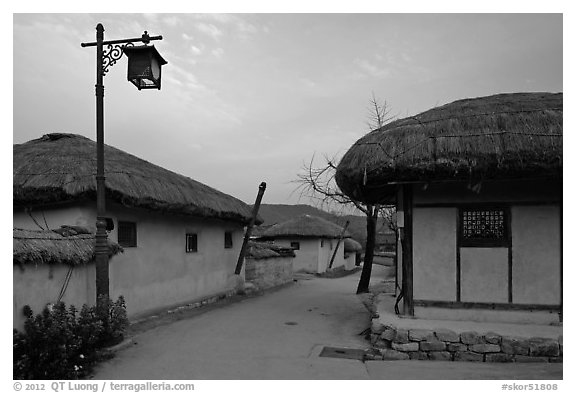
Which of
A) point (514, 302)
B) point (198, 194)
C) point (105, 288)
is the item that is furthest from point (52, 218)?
point (514, 302)

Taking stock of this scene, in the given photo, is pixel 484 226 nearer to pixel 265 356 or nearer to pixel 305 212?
pixel 265 356

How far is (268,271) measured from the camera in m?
18.1

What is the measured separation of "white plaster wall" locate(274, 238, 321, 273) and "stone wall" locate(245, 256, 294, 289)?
6.35 meters

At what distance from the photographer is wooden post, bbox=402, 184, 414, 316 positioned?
803 cm

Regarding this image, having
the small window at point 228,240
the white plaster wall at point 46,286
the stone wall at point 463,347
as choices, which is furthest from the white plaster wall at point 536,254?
the small window at point 228,240

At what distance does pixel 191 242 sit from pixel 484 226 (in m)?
7.55

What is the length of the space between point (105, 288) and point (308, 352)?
328cm

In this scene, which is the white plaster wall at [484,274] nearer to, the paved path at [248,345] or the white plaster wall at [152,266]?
the paved path at [248,345]

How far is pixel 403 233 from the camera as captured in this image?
8305 mm

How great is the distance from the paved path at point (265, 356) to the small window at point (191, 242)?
2.02m

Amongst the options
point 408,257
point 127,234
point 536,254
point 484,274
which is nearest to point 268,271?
point 127,234

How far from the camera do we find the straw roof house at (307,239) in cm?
2752

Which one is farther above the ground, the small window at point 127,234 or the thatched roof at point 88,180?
the thatched roof at point 88,180

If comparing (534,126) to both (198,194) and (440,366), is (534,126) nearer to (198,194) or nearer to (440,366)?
(440,366)
